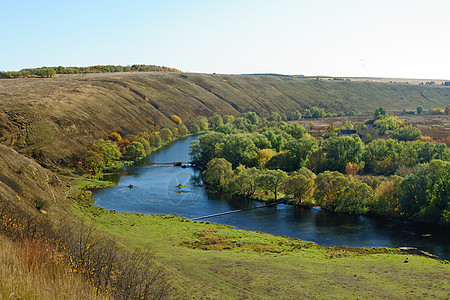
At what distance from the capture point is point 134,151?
363 ft

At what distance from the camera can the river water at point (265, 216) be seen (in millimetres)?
51125

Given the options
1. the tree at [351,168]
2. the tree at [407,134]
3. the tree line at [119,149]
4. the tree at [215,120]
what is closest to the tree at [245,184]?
the tree at [351,168]

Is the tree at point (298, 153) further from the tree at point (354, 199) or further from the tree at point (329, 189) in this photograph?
the tree at point (354, 199)

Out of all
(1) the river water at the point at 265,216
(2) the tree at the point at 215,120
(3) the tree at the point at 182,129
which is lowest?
(1) the river water at the point at 265,216

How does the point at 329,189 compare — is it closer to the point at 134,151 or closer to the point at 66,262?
the point at 66,262

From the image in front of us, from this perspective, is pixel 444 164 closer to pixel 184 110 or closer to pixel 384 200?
pixel 384 200

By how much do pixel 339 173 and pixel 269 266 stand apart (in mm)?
37677

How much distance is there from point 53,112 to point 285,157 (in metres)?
67.2

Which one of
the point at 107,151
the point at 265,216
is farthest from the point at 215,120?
the point at 265,216

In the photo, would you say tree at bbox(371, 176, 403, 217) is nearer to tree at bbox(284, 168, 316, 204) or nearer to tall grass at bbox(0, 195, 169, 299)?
tree at bbox(284, 168, 316, 204)

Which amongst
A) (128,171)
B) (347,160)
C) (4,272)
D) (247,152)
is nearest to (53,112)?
Answer: (128,171)

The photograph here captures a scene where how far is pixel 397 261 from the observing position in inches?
1535

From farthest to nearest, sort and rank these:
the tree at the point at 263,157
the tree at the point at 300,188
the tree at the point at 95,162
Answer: the tree at the point at 263,157 < the tree at the point at 95,162 < the tree at the point at 300,188

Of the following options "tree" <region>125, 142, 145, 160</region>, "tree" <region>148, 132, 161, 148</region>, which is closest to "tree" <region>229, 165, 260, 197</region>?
"tree" <region>125, 142, 145, 160</region>
